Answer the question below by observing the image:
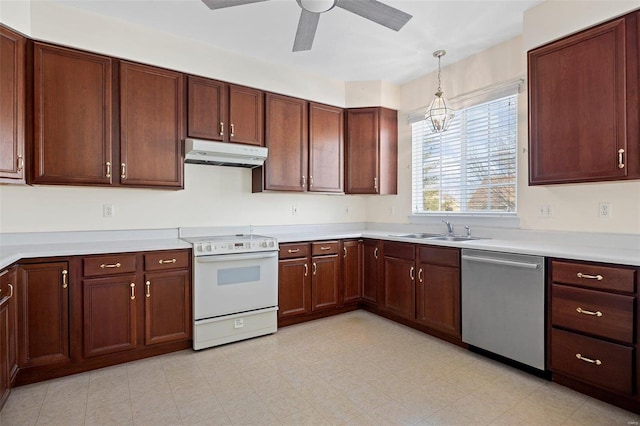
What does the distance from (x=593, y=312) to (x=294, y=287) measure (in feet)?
8.04

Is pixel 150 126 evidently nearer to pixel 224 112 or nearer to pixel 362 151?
pixel 224 112

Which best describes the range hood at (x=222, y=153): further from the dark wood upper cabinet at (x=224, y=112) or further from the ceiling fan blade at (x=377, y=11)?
the ceiling fan blade at (x=377, y=11)

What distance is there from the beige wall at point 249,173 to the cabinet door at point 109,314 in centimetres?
70

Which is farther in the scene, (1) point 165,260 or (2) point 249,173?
(2) point 249,173

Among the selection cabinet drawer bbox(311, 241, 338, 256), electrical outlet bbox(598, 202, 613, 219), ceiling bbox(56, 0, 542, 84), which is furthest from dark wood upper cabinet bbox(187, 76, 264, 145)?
electrical outlet bbox(598, 202, 613, 219)

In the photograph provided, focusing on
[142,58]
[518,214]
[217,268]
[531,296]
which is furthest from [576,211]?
[142,58]

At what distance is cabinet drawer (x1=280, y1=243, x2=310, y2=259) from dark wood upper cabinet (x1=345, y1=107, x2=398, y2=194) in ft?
3.42

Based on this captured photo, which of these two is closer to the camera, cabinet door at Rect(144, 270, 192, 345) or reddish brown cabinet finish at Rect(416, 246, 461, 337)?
cabinet door at Rect(144, 270, 192, 345)

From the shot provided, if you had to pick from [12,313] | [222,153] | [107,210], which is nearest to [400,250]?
[222,153]

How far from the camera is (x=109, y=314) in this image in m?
2.69

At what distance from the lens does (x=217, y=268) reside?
3.09 m

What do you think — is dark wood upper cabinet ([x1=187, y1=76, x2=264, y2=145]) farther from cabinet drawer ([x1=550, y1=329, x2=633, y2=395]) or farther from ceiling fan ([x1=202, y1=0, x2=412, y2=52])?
cabinet drawer ([x1=550, y1=329, x2=633, y2=395])

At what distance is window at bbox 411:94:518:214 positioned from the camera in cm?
331

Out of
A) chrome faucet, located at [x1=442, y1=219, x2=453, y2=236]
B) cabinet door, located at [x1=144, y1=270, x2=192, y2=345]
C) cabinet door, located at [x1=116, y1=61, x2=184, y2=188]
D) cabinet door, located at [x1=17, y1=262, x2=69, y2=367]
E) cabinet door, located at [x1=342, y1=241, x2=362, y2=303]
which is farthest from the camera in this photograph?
cabinet door, located at [x1=342, y1=241, x2=362, y2=303]
